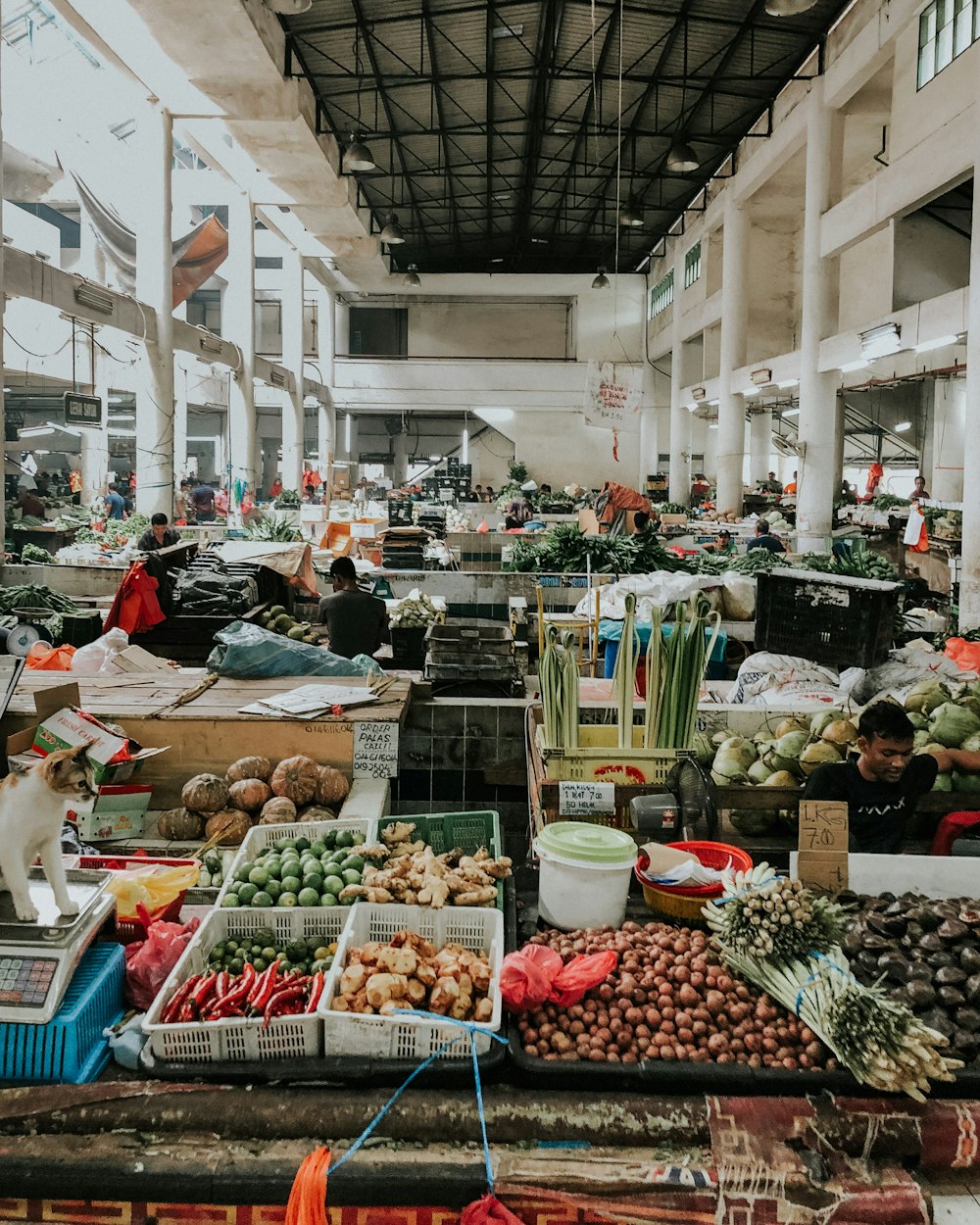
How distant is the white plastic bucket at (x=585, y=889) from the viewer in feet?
8.95

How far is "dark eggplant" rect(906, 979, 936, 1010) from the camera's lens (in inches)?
Answer: 92.4

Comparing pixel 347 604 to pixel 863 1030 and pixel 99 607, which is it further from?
pixel 863 1030

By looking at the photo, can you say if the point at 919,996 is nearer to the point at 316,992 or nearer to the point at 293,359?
the point at 316,992

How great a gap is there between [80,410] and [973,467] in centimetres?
A: 986

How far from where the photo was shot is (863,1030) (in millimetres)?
2154

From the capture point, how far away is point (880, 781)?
135 inches

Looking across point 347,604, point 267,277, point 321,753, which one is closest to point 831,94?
point 347,604

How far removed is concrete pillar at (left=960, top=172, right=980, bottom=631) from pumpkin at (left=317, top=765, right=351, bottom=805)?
7593 millimetres

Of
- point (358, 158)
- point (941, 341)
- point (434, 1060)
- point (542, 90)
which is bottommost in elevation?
point (434, 1060)

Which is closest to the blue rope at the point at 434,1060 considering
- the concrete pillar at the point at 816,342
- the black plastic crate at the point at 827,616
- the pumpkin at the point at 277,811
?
the pumpkin at the point at 277,811

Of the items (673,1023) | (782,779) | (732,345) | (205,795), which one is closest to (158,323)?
(732,345)

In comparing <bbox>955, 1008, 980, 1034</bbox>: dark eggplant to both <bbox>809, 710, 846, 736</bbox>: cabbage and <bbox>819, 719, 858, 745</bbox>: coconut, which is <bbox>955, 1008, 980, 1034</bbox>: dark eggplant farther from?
<bbox>809, 710, 846, 736</bbox>: cabbage

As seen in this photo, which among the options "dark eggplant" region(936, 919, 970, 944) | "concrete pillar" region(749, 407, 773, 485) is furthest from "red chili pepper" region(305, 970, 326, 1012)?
"concrete pillar" region(749, 407, 773, 485)

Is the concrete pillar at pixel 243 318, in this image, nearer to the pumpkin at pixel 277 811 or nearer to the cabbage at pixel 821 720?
the pumpkin at pixel 277 811
